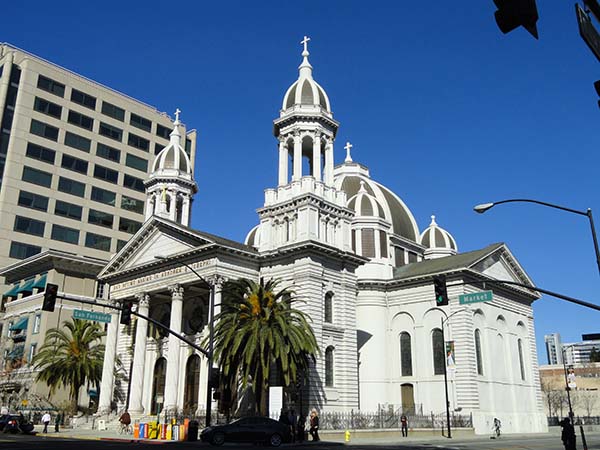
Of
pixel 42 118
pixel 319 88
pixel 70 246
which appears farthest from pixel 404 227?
pixel 42 118

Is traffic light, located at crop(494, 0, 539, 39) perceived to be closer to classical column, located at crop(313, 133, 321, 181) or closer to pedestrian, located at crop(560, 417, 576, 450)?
pedestrian, located at crop(560, 417, 576, 450)

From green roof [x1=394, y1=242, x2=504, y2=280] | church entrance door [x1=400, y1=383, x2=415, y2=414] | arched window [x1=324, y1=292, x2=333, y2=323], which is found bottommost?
church entrance door [x1=400, y1=383, x2=415, y2=414]

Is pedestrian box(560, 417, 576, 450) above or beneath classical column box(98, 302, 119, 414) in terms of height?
beneath

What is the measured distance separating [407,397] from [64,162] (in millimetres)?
51041

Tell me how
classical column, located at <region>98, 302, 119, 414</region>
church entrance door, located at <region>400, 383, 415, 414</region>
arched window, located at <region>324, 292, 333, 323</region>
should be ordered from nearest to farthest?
arched window, located at <region>324, 292, 333, 323</region>
classical column, located at <region>98, 302, 119, 414</region>
church entrance door, located at <region>400, 383, 415, 414</region>

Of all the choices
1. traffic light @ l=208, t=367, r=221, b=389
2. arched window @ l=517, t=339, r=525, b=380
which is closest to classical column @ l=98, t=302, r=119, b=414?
traffic light @ l=208, t=367, r=221, b=389

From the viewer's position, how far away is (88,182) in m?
79.2

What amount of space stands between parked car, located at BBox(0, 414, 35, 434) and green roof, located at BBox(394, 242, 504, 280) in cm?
3324

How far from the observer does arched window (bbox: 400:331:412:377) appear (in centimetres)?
5591

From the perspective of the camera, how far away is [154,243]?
2122 inches

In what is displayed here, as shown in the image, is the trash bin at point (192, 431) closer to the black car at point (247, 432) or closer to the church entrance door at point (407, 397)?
the black car at point (247, 432)

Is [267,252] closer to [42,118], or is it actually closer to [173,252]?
[173,252]

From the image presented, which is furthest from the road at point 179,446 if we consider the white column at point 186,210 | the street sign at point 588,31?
the white column at point 186,210

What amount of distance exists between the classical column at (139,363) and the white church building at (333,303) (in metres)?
0.10
